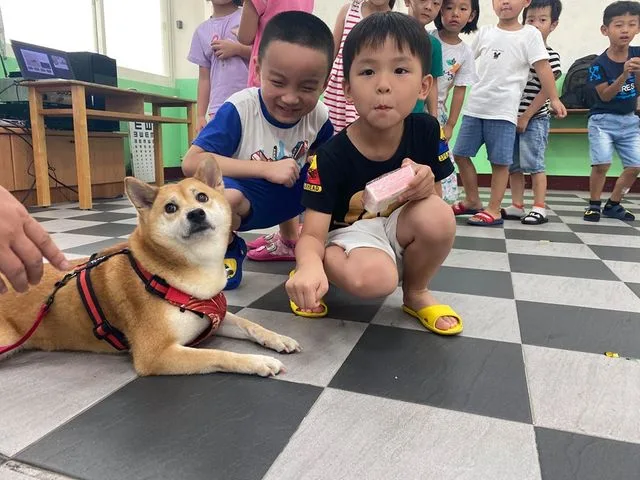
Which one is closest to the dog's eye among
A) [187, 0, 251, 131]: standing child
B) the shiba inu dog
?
the shiba inu dog

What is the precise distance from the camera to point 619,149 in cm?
289

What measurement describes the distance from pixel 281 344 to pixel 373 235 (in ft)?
1.26

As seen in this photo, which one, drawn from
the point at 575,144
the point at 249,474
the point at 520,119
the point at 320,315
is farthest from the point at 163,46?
the point at 249,474

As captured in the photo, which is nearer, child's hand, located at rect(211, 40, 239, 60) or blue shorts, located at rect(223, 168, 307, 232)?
blue shorts, located at rect(223, 168, 307, 232)

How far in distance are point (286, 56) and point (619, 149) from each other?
262 centimetres

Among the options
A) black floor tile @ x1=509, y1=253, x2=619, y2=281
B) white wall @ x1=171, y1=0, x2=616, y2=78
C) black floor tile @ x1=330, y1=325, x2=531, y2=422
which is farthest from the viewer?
white wall @ x1=171, y1=0, x2=616, y2=78

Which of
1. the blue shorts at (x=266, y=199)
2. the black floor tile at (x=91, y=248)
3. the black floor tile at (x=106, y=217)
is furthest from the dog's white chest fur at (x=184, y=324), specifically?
the black floor tile at (x=106, y=217)

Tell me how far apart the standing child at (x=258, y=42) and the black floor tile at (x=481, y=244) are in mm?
802

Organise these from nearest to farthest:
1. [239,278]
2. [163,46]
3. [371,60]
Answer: [371,60], [239,278], [163,46]

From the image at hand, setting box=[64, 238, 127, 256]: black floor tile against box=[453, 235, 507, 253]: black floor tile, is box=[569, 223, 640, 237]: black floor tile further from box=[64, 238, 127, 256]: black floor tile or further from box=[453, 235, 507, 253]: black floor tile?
box=[64, 238, 127, 256]: black floor tile

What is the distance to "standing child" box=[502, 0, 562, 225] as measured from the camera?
277 cm

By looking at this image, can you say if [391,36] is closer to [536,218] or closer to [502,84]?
[502,84]

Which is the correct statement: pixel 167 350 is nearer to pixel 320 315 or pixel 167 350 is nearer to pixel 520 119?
pixel 320 315

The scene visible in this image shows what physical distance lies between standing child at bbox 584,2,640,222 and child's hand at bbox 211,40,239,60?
7.38 ft
